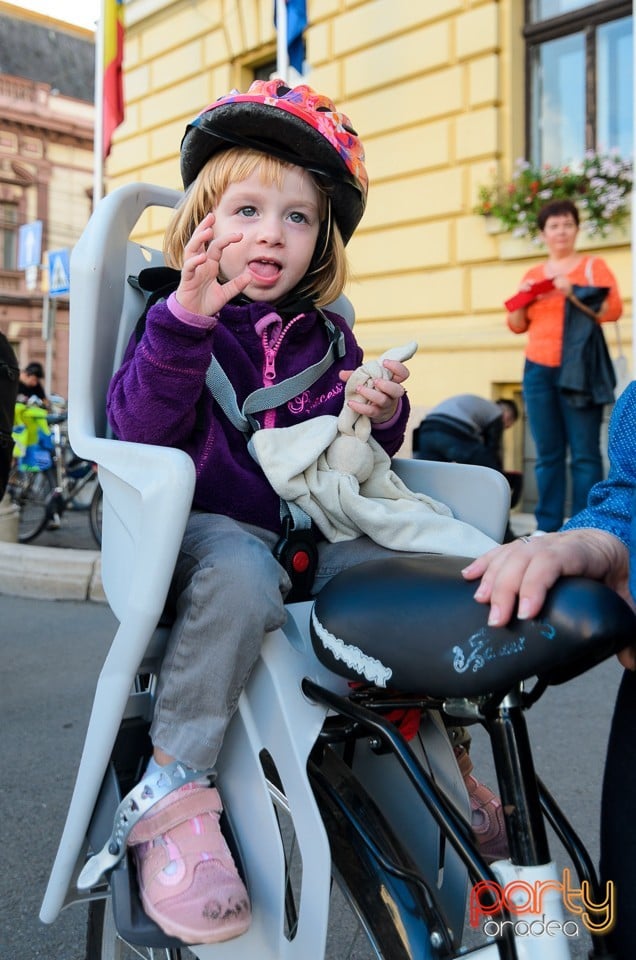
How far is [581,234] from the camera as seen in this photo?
619cm

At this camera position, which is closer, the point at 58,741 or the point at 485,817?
the point at 485,817

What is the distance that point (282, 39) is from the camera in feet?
24.0

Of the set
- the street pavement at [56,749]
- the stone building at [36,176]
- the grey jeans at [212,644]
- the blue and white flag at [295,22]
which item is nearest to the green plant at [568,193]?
the blue and white flag at [295,22]

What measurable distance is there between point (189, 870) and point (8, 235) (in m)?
32.5

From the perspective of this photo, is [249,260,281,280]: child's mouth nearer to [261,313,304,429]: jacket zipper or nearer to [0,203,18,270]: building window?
[261,313,304,429]: jacket zipper

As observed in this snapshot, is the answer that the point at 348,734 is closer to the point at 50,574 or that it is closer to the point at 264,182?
the point at 264,182

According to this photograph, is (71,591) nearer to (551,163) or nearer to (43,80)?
(551,163)

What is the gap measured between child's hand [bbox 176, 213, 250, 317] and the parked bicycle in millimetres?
6141

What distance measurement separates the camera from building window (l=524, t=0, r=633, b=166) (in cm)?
657

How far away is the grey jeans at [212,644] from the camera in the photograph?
1077 mm

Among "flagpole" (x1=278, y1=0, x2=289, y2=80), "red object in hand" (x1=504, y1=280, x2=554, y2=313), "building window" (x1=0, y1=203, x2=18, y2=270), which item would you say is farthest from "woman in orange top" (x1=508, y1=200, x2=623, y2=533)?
"building window" (x1=0, y1=203, x2=18, y2=270)

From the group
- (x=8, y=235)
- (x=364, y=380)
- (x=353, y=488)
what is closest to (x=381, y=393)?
(x=364, y=380)

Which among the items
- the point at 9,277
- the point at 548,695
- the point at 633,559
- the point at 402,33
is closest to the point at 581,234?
the point at 402,33

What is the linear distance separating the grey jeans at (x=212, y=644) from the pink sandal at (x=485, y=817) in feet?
1.30
